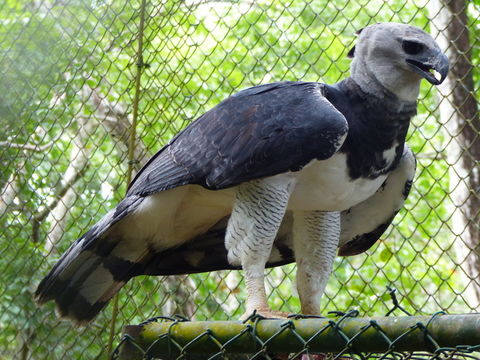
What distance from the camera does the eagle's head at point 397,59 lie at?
2.27 m

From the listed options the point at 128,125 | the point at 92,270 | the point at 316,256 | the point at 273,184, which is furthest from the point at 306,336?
the point at 128,125

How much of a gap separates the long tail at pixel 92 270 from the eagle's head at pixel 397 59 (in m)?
0.82

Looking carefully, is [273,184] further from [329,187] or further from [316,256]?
[316,256]

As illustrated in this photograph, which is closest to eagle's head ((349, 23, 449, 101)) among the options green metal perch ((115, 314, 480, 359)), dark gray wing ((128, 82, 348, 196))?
dark gray wing ((128, 82, 348, 196))

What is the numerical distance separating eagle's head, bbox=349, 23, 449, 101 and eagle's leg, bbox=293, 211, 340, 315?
47cm

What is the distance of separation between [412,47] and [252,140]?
57 cm

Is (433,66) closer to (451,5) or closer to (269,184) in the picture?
(269,184)

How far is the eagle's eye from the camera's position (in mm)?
2289

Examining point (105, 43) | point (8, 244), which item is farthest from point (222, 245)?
point (105, 43)

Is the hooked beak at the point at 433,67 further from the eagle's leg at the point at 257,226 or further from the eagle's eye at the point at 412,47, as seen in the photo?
the eagle's leg at the point at 257,226

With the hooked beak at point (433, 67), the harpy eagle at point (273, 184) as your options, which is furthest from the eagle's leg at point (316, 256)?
the hooked beak at point (433, 67)

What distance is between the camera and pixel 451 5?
3.37 metres

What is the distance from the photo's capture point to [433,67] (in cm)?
222

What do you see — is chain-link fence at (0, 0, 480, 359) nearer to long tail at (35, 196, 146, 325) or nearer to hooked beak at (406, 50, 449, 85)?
long tail at (35, 196, 146, 325)
